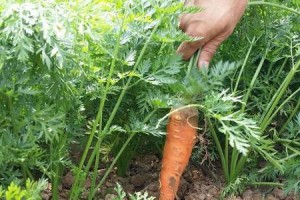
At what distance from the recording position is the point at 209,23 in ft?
4.55

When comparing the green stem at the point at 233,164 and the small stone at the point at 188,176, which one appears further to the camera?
the small stone at the point at 188,176

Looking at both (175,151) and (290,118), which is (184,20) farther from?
(290,118)

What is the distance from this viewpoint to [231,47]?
1724mm

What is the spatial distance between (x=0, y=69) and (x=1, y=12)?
0.11 m

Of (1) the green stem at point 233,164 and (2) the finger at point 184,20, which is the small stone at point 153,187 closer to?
(1) the green stem at point 233,164

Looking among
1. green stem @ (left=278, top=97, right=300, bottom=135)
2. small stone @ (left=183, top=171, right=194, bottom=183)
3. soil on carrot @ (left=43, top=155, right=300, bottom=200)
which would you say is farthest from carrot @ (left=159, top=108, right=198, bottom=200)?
green stem @ (left=278, top=97, right=300, bottom=135)

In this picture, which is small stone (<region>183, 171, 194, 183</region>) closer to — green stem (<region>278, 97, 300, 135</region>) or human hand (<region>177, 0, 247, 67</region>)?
green stem (<region>278, 97, 300, 135</region>)

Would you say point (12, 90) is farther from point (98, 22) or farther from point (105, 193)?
point (105, 193)

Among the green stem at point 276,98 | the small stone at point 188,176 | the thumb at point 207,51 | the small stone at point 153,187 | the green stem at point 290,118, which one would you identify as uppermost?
the thumb at point 207,51

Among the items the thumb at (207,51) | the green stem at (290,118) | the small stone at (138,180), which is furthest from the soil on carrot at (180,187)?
the thumb at (207,51)

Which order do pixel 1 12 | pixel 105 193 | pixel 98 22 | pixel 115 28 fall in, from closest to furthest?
1. pixel 1 12
2. pixel 98 22
3. pixel 115 28
4. pixel 105 193

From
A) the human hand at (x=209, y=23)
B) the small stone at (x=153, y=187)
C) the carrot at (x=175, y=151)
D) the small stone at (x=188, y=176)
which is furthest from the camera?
the small stone at (x=188, y=176)

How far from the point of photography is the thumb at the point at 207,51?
1443 mm

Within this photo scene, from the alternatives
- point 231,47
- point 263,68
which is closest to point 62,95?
point 231,47
